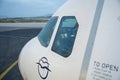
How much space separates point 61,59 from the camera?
463 centimetres

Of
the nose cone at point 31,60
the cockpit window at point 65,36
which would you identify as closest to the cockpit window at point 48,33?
the nose cone at point 31,60

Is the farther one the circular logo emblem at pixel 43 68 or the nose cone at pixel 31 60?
the nose cone at pixel 31 60

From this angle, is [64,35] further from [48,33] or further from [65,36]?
[48,33]

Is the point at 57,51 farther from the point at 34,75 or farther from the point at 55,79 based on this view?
the point at 34,75

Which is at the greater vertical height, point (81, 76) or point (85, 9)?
point (85, 9)

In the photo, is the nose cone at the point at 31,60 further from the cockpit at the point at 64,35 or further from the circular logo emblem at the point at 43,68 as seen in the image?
the cockpit at the point at 64,35

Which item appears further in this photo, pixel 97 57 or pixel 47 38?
pixel 47 38

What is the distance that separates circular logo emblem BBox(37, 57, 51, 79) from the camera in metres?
4.95

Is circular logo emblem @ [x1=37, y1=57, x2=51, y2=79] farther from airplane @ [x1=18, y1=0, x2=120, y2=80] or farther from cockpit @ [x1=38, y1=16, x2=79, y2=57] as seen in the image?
cockpit @ [x1=38, y1=16, x2=79, y2=57]

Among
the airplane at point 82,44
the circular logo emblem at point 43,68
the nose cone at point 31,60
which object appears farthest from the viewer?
the nose cone at point 31,60

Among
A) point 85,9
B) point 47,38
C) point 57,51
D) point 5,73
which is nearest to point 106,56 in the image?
point 85,9

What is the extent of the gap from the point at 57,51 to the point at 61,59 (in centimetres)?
31

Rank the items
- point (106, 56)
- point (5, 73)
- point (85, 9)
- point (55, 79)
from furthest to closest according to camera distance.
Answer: point (5, 73), point (55, 79), point (85, 9), point (106, 56)

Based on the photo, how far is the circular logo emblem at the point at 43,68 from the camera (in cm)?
495
